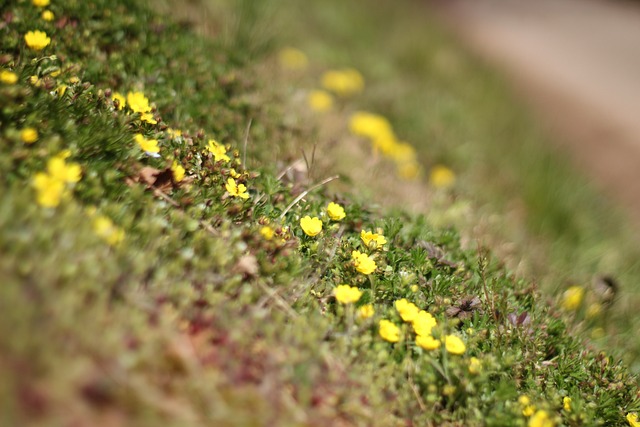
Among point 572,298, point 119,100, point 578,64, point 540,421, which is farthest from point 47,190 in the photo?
point 578,64

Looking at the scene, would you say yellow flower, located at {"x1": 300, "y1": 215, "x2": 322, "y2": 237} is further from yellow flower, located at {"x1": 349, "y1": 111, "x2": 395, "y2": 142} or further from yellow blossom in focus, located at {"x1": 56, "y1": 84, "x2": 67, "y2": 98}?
yellow flower, located at {"x1": 349, "y1": 111, "x2": 395, "y2": 142}

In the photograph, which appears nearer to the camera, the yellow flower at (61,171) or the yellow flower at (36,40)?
the yellow flower at (61,171)

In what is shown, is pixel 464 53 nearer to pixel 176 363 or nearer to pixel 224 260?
pixel 224 260

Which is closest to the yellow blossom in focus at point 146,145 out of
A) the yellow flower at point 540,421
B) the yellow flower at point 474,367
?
the yellow flower at point 474,367

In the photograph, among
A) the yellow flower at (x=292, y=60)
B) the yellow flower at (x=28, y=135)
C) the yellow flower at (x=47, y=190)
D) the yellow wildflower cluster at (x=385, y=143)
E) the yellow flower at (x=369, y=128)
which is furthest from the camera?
the yellow flower at (x=292, y=60)

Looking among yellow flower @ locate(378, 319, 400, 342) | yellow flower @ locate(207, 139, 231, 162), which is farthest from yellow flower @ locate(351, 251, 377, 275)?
yellow flower @ locate(207, 139, 231, 162)

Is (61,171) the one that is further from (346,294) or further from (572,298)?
(572,298)

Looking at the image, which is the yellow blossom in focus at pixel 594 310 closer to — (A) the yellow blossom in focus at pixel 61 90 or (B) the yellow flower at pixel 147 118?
(B) the yellow flower at pixel 147 118
